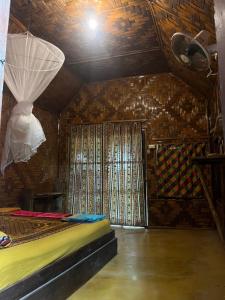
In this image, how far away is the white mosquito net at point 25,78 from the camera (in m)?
2.81

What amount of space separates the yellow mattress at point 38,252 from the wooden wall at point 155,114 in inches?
114

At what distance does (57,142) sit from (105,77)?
191cm

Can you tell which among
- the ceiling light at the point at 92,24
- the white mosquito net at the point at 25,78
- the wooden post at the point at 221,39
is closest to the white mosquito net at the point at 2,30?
the wooden post at the point at 221,39

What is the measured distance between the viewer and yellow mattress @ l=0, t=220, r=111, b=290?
5.22 feet

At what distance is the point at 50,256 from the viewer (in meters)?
1.97

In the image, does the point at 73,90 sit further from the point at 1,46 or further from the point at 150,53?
the point at 1,46

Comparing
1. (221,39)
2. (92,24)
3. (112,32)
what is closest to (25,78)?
(92,24)

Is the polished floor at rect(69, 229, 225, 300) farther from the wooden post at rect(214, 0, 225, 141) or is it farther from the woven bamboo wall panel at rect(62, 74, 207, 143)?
the woven bamboo wall panel at rect(62, 74, 207, 143)

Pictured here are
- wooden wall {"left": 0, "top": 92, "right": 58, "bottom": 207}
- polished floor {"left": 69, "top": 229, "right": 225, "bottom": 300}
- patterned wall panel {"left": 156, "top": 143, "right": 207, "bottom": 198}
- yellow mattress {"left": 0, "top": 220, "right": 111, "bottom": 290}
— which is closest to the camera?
yellow mattress {"left": 0, "top": 220, "right": 111, "bottom": 290}

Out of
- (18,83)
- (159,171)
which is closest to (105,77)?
(159,171)

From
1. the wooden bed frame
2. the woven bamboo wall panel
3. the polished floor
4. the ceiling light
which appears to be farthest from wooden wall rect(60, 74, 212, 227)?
the wooden bed frame

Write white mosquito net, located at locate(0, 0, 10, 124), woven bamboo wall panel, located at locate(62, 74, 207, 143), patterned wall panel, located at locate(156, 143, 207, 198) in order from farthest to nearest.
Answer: woven bamboo wall panel, located at locate(62, 74, 207, 143) < patterned wall panel, located at locate(156, 143, 207, 198) < white mosquito net, located at locate(0, 0, 10, 124)

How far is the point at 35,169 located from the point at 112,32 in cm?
301

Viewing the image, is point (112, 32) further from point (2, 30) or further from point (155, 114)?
point (2, 30)
